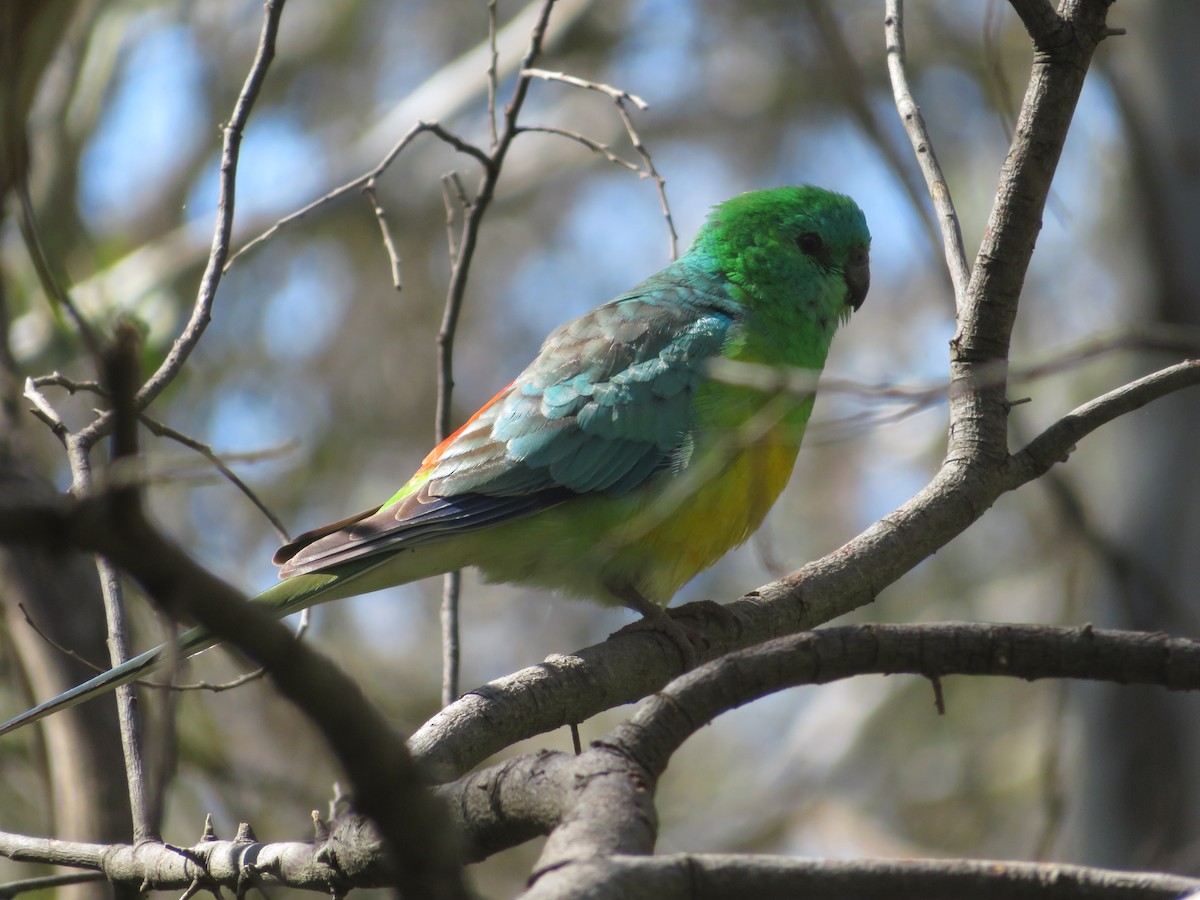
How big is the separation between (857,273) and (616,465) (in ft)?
5.83

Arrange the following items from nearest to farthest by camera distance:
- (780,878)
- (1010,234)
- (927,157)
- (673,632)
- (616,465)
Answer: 1. (780,878)
2. (1010,234)
3. (927,157)
4. (673,632)
5. (616,465)

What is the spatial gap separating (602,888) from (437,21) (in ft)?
46.2

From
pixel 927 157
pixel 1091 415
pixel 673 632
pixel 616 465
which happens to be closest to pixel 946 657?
pixel 1091 415

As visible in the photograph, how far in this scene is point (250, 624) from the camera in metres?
1.29

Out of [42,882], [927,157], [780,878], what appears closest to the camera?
[780,878]

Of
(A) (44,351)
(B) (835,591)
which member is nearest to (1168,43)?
(B) (835,591)

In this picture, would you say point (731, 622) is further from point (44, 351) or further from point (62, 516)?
point (44, 351)

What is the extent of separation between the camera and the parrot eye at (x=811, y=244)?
550 cm

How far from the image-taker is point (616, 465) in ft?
15.6

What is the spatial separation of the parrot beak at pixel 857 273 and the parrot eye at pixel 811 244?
172 millimetres

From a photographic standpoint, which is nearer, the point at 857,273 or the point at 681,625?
the point at 681,625

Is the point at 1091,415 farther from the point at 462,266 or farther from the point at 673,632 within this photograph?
the point at 462,266

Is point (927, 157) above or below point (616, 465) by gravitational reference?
above

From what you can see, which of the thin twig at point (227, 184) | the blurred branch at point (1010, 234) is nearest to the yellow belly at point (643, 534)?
the blurred branch at point (1010, 234)
